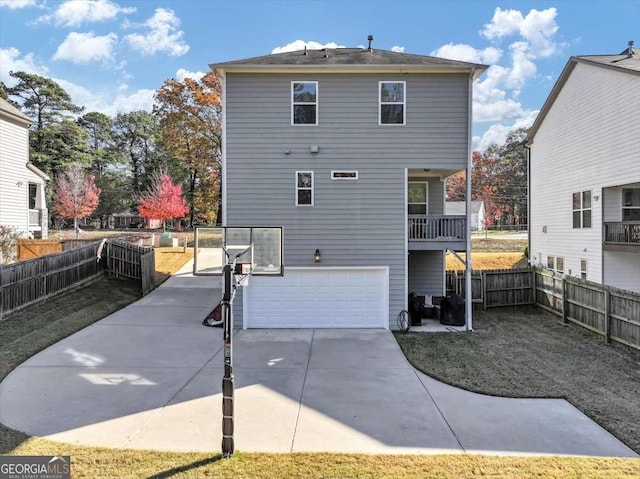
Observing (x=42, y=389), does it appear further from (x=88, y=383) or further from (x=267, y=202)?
(x=267, y=202)

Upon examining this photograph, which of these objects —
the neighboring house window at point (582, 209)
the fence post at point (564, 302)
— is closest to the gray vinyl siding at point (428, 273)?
the fence post at point (564, 302)

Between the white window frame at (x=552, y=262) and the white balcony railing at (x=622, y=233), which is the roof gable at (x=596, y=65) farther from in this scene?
the white window frame at (x=552, y=262)

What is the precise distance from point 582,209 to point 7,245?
22802mm

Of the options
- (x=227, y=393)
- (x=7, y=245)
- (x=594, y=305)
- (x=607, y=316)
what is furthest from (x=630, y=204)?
(x=7, y=245)

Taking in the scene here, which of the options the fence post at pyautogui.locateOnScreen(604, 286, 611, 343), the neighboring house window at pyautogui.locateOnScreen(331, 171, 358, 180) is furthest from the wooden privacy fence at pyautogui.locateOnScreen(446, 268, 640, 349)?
the neighboring house window at pyautogui.locateOnScreen(331, 171, 358, 180)

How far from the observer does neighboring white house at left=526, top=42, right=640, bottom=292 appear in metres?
13.2

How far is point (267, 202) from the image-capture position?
12.0 metres

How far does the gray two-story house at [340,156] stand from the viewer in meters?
11.9

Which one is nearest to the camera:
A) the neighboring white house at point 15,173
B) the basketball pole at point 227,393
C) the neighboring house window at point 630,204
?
the basketball pole at point 227,393

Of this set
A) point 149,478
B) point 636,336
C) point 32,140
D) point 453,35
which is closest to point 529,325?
point 636,336

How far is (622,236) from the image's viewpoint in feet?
44.2

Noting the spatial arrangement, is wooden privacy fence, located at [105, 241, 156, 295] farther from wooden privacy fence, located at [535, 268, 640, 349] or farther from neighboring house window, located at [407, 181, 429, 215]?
wooden privacy fence, located at [535, 268, 640, 349]

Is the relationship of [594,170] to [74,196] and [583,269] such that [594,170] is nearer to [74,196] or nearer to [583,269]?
[583,269]

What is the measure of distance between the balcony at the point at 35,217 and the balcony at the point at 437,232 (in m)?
20.0
